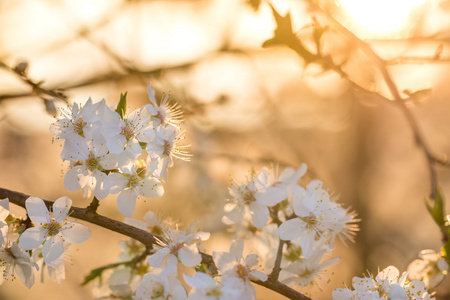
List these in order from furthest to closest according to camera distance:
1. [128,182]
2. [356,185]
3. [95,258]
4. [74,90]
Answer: [356,185], [95,258], [74,90], [128,182]

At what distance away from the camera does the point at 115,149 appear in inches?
49.6

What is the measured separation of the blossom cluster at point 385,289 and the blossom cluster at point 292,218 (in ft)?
0.55

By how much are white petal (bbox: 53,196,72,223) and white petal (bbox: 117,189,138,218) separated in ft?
0.50

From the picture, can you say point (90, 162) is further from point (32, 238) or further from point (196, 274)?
point (196, 274)

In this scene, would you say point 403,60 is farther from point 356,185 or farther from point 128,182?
point 356,185

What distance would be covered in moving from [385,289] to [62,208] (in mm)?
923

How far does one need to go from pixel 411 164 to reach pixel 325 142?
179cm

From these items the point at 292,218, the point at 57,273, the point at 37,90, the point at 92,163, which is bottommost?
the point at 57,273

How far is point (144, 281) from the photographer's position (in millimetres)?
1248

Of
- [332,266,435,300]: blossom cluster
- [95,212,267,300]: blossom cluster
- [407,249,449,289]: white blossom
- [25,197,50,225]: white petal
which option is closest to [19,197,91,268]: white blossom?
[25,197,50,225]: white petal

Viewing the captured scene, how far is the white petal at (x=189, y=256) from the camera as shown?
4.10 ft

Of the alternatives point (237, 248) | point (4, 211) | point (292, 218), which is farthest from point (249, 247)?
point (4, 211)

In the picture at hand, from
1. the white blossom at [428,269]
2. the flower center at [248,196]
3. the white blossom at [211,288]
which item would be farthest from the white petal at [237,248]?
the white blossom at [428,269]

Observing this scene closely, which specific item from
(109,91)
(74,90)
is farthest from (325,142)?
(74,90)
